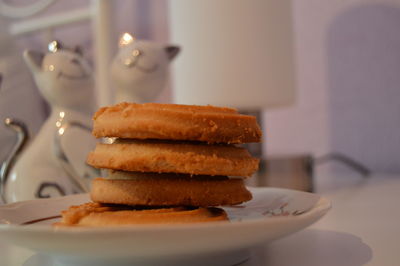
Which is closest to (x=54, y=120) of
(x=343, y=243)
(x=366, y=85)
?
(x=343, y=243)

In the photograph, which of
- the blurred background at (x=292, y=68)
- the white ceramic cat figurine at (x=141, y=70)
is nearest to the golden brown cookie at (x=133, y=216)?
the white ceramic cat figurine at (x=141, y=70)

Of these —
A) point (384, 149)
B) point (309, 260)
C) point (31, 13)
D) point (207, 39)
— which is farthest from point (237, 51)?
point (31, 13)

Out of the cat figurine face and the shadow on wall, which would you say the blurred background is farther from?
the cat figurine face

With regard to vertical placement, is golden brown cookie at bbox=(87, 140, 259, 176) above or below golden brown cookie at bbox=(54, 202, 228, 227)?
above

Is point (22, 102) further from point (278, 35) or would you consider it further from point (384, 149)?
point (384, 149)

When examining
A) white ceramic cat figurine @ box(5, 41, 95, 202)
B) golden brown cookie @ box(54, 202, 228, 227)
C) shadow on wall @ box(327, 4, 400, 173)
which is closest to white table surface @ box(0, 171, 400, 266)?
golden brown cookie @ box(54, 202, 228, 227)

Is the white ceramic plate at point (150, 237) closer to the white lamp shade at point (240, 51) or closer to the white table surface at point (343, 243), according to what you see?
the white table surface at point (343, 243)
